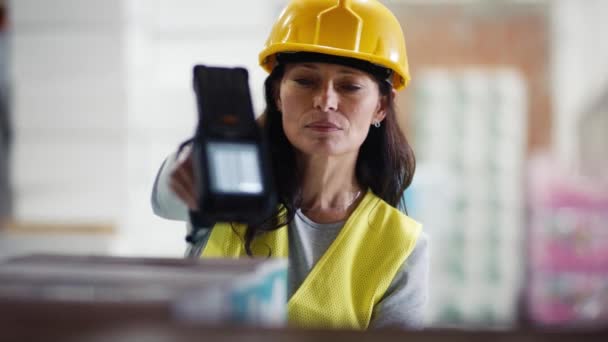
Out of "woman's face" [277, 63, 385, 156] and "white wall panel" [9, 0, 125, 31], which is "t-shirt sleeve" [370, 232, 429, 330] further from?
"white wall panel" [9, 0, 125, 31]

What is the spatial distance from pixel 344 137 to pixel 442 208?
17.5 feet

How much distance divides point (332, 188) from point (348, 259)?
0.24 meters

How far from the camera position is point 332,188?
2.06 m

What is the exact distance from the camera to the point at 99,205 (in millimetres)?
5270

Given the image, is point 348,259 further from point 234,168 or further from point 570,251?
point 570,251

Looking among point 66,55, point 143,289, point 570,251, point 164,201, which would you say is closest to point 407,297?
point 164,201

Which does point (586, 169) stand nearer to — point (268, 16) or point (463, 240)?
point (463, 240)

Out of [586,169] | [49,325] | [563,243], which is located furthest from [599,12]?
[49,325]

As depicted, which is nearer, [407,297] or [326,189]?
[407,297]

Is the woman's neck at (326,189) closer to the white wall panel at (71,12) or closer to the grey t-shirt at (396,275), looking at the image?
the grey t-shirt at (396,275)

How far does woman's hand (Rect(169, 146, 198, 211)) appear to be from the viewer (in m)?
1.23

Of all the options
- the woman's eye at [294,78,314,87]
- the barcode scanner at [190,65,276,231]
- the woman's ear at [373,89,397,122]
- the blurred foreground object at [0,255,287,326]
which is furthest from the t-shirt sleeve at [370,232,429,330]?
the barcode scanner at [190,65,276,231]

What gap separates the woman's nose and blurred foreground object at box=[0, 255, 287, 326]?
534 millimetres

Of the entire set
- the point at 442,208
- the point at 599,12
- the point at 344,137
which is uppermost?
the point at 599,12
